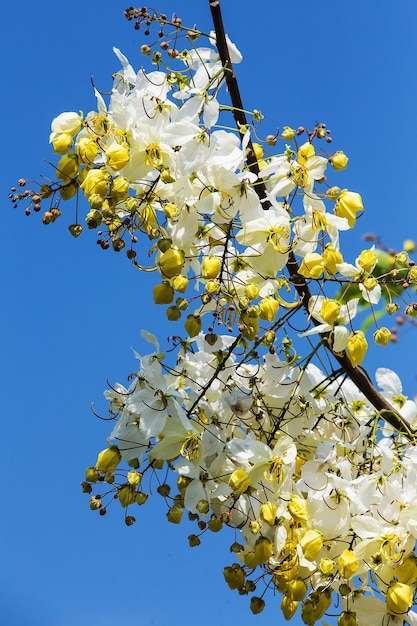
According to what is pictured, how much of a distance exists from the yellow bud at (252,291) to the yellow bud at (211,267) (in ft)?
0.25

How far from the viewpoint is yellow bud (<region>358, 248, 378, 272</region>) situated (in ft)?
6.95

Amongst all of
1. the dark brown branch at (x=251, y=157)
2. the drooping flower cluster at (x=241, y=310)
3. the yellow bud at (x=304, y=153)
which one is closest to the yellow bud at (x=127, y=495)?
the drooping flower cluster at (x=241, y=310)

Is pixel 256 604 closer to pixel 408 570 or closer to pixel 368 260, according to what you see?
pixel 408 570

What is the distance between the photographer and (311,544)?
A: 2029 mm

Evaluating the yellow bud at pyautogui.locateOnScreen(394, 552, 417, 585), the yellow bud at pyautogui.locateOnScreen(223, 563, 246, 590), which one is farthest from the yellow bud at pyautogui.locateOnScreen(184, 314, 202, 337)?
the yellow bud at pyautogui.locateOnScreen(394, 552, 417, 585)

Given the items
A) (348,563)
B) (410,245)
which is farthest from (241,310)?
(410,245)

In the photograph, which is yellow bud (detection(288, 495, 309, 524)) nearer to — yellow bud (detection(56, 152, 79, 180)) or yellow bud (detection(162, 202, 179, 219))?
yellow bud (detection(162, 202, 179, 219))

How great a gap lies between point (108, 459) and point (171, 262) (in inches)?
18.7

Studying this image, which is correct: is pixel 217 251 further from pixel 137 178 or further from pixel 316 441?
pixel 316 441

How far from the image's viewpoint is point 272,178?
6.82 ft

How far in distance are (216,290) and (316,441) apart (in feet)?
1.85

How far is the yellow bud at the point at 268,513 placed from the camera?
2.03 metres

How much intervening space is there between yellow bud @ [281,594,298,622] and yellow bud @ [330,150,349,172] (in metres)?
0.99

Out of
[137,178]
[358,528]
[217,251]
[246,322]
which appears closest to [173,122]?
[137,178]
